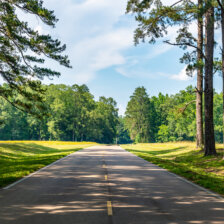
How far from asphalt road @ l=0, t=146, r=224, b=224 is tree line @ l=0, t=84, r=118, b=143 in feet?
259

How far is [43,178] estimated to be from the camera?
10.8m

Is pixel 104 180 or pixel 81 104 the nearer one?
pixel 104 180

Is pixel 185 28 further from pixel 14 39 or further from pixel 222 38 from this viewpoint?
pixel 14 39

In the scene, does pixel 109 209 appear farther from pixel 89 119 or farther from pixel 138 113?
pixel 89 119

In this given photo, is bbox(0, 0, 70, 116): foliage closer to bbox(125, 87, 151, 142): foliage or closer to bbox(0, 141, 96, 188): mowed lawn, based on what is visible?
bbox(0, 141, 96, 188): mowed lawn

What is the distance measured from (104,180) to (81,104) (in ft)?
292

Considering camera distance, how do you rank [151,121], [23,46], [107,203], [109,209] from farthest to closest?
[151,121]
[23,46]
[107,203]
[109,209]

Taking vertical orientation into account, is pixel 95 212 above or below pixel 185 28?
below

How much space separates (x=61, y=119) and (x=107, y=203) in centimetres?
8504

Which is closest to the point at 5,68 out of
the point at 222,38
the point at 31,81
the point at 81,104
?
the point at 31,81

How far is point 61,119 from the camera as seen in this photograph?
89812 mm

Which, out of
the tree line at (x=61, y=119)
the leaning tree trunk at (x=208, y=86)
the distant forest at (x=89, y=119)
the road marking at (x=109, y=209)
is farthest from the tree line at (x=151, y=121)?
the road marking at (x=109, y=209)

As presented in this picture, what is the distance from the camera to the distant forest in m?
85.7

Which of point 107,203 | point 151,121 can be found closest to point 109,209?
point 107,203
